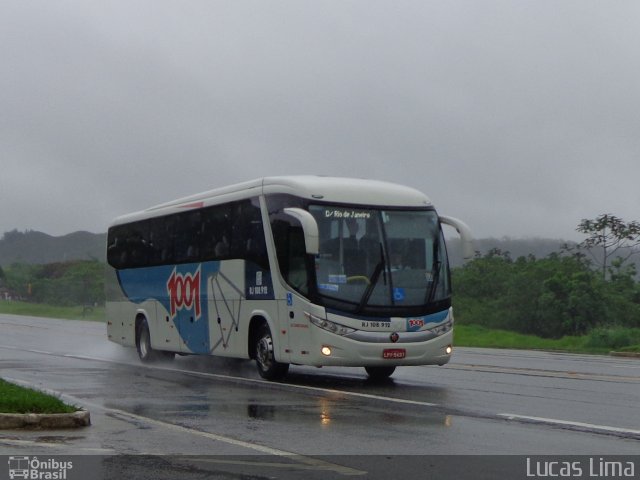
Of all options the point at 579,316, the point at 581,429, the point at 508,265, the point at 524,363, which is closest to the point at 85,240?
the point at 508,265

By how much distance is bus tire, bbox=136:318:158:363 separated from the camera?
24797 mm

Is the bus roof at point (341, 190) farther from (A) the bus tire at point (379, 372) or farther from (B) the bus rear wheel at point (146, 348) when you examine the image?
(B) the bus rear wheel at point (146, 348)

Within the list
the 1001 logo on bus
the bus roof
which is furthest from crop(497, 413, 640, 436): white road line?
the 1001 logo on bus

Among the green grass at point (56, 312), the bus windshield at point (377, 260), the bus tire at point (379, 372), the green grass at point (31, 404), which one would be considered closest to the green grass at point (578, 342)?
the bus tire at point (379, 372)

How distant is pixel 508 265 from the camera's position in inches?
2670

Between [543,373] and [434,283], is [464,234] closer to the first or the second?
[434,283]

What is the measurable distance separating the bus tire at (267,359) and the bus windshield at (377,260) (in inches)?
77.7

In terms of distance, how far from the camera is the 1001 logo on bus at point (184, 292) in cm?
2200

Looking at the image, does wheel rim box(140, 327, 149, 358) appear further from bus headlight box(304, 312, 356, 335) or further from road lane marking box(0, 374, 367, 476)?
road lane marking box(0, 374, 367, 476)

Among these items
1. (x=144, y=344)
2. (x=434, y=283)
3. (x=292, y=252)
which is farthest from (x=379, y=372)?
(x=144, y=344)

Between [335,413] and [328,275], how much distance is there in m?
4.25

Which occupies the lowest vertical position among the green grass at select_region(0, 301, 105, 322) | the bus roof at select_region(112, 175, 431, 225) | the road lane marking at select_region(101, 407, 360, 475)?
the road lane marking at select_region(101, 407, 360, 475)

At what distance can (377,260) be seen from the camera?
17609mm

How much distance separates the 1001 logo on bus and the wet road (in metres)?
1.28
